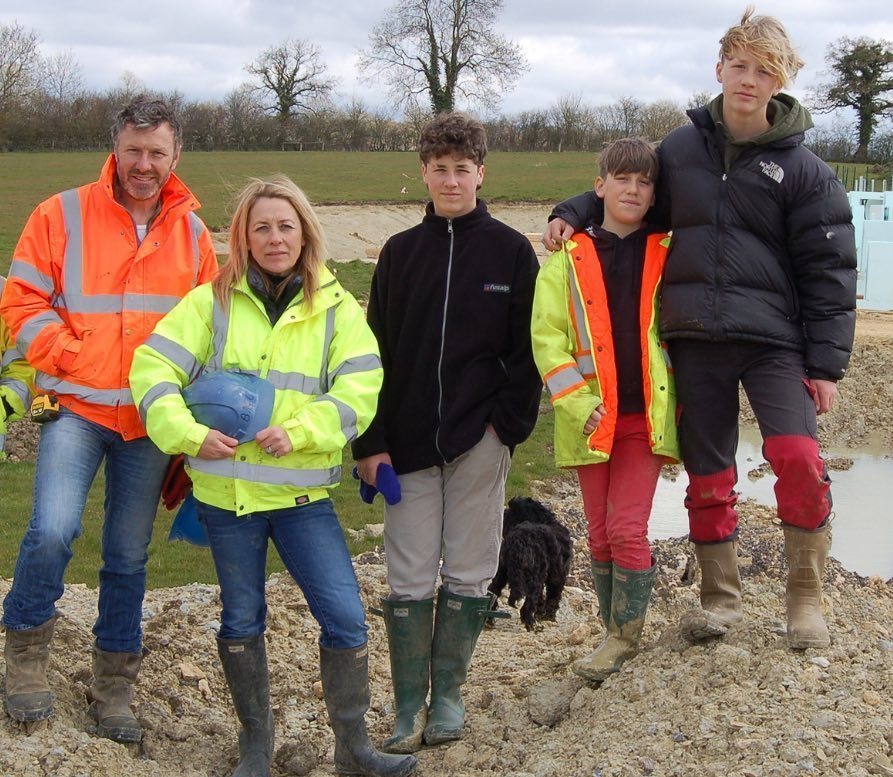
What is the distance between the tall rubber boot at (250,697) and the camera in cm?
400

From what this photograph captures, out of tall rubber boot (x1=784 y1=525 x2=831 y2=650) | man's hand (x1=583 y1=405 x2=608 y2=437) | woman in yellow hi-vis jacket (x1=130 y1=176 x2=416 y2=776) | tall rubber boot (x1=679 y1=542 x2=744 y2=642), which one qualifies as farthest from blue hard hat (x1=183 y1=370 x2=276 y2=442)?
tall rubber boot (x1=784 y1=525 x2=831 y2=650)

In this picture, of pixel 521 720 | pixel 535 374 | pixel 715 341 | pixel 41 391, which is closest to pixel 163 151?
pixel 41 391

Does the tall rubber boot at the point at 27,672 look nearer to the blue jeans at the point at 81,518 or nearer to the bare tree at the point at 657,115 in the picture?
the blue jeans at the point at 81,518

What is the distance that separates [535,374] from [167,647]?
235 centimetres

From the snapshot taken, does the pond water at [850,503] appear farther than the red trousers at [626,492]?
Yes

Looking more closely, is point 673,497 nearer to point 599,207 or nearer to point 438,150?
point 599,207

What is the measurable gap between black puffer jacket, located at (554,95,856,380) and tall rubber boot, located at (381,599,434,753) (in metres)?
1.53

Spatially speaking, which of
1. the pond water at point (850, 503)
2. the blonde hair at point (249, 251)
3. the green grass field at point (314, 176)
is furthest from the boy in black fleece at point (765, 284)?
the green grass field at point (314, 176)

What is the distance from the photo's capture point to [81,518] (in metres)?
4.04

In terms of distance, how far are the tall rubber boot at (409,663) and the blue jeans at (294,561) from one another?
414 millimetres

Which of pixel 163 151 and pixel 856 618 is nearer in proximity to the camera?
pixel 163 151

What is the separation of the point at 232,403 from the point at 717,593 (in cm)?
232

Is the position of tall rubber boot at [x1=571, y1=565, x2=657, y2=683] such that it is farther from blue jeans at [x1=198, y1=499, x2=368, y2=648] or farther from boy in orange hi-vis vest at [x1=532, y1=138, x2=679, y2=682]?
blue jeans at [x1=198, y1=499, x2=368, y2=648]

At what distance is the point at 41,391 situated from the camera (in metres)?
4.15
